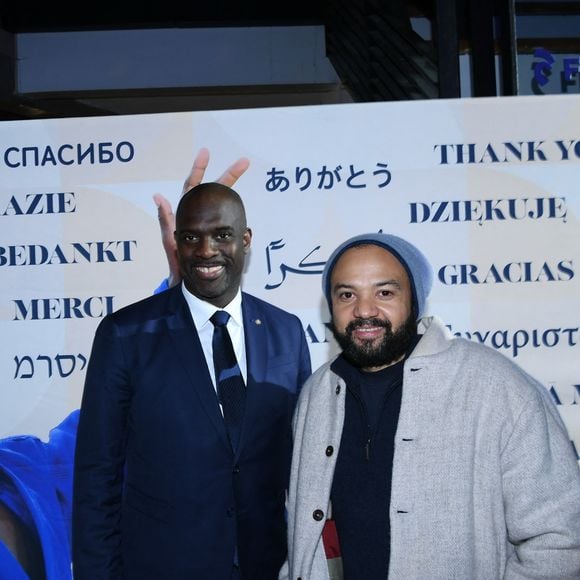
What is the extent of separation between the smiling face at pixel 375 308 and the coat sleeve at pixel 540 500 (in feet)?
1.18

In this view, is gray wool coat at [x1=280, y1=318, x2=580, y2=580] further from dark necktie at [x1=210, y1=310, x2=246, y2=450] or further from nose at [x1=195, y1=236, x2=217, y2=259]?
nose at [x1=195, y1=236, x2=217, y2=259]

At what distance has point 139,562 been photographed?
2.32 meters

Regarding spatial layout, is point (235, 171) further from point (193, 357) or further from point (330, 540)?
point (330, 540)

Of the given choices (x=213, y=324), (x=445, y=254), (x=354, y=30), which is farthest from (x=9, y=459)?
(x=354, y=30)

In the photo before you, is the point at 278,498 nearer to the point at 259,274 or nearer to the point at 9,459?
the point at 259,274

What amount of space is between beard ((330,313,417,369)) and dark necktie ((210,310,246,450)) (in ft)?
1.55

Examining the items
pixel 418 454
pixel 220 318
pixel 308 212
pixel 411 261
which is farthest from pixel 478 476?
pixel 308 212

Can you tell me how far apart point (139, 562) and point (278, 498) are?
44 centimetres

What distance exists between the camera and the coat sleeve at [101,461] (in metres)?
2.28

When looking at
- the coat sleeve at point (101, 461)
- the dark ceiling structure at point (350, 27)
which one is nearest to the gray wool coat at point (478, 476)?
the coat sleeve at point (101, 461)

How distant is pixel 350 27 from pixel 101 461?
4.60 m

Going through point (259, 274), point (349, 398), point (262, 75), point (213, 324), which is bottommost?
point (349, 398)

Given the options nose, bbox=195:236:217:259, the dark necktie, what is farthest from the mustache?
nose, bbox=195:236:217:259

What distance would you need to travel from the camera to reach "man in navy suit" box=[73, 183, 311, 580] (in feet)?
7.54
